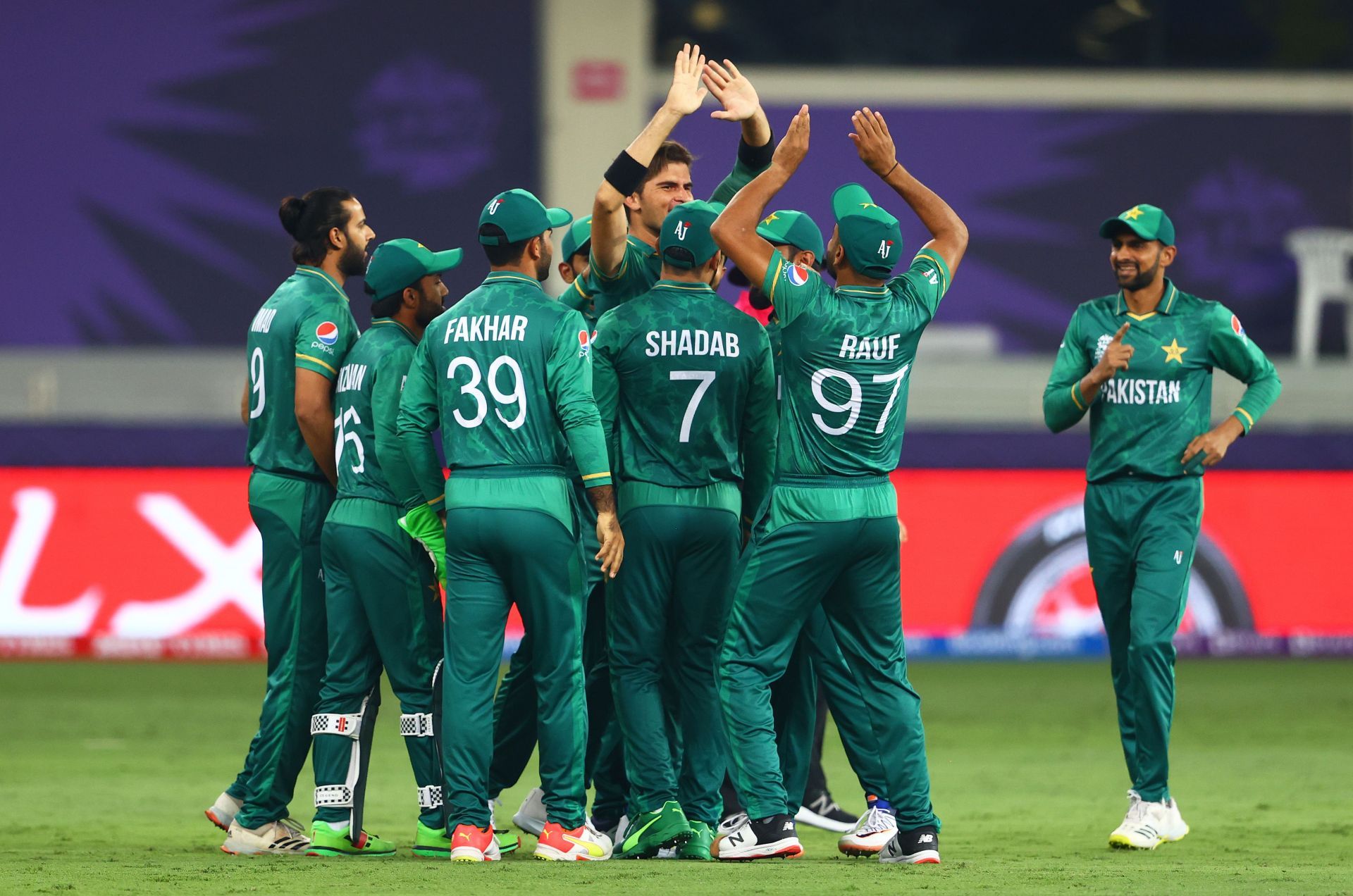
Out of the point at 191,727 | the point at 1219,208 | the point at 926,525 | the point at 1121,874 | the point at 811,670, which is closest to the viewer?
the point at 1121,874

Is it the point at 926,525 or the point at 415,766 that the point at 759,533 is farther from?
the point at 926,525

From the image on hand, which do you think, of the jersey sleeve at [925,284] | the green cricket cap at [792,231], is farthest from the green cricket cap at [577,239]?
the jersey sleeve at [925,284]

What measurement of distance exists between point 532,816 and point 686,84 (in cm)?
315

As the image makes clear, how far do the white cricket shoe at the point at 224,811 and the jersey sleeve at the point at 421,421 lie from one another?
165 centimetres

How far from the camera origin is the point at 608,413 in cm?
692

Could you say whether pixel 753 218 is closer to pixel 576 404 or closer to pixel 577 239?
pixel 576 404

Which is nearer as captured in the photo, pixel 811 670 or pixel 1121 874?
pixel 1121 874

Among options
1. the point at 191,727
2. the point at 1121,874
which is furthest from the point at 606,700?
the point at 191,727

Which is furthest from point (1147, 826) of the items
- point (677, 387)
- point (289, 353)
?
point (289, 353)

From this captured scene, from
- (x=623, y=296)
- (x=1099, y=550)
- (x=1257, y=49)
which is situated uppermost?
(x=1257, y=49)

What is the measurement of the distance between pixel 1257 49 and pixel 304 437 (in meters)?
17.8

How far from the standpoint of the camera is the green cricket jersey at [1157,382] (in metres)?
7.79

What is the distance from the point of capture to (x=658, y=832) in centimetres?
677

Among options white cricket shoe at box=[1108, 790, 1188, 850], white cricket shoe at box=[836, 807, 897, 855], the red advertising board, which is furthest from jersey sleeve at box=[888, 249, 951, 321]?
the red advertising board
